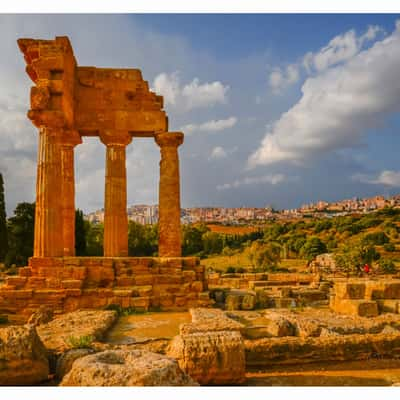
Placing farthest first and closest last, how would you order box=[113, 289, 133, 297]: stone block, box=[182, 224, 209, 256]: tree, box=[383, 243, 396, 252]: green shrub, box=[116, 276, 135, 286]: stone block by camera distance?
box=[182, 224, 209, 256]: tree → box=[383, 243, 396, 252]: green shrub → box=[116, 276, 135, 286]: stone block → box=[113, 289, 133, 297]: stone block

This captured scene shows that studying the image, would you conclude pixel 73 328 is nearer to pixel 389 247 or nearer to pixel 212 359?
pixel 212 359

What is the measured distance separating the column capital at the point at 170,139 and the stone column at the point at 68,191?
371cm

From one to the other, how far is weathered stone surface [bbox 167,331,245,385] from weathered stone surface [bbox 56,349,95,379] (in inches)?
54.0

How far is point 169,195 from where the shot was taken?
659 inches

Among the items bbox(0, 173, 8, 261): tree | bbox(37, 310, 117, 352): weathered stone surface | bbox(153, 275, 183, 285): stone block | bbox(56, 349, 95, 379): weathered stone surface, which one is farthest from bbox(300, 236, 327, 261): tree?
bbox(56, 349, 95, 379): weathered stone surface

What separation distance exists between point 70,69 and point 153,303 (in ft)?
32.2

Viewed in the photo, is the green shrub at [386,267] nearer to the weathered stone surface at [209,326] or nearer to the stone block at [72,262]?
the stone block at [72,262]

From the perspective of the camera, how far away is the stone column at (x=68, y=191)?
1769 centimetres

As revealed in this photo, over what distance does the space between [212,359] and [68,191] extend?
1365 centimetres

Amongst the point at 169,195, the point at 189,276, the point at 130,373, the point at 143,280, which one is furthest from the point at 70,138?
the point at 130,373

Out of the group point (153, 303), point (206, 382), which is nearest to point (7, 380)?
point (206, 382)

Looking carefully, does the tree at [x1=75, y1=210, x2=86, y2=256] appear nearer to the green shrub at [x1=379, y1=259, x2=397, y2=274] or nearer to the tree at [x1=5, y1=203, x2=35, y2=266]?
the tree at [x1=5, y1=203, x2=35, y2=266]

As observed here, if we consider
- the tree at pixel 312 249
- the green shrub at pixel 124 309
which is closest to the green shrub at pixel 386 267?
the tree at pixel 312 249

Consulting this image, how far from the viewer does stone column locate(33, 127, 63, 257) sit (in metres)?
15.1
